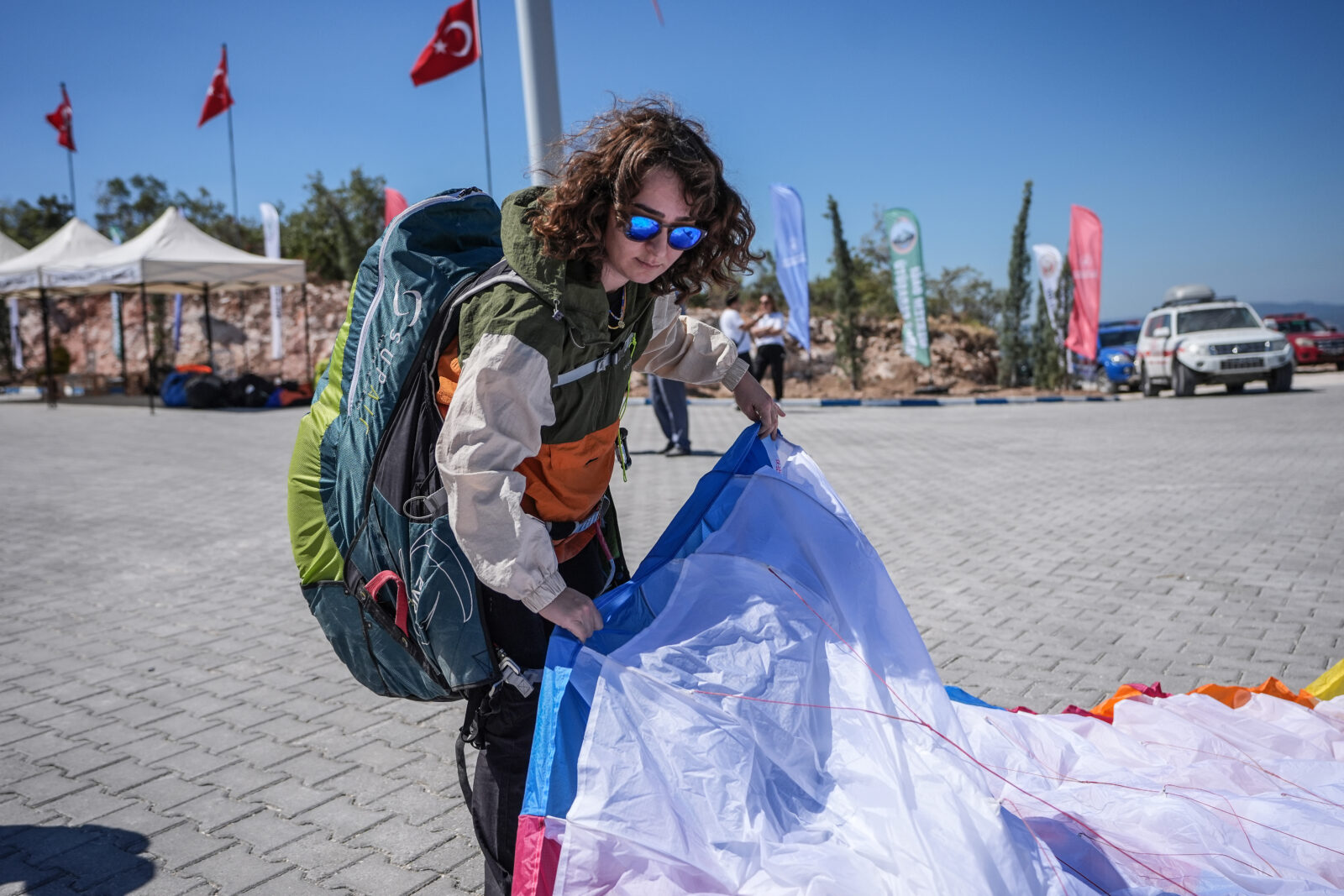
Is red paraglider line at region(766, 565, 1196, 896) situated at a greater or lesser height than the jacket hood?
lesser

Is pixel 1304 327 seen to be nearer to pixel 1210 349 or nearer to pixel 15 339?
pixel 1210 349

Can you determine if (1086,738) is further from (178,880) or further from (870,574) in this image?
(178,880)

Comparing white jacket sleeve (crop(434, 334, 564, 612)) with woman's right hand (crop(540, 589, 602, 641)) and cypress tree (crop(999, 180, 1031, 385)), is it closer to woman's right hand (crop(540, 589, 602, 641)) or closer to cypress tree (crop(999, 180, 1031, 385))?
woman's right hand (crop(540, 589, 602, 641))

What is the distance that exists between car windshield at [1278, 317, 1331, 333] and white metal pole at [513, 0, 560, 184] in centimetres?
2650

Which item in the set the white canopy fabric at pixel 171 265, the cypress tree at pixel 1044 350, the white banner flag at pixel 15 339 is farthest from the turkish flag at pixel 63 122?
the cypress tree at pixel 1044 350

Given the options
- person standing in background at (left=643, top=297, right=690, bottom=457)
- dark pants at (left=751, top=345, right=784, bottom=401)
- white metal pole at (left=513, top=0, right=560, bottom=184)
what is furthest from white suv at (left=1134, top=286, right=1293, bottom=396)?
white metal pole at (left=513, top=0, right=560, bottom=184)

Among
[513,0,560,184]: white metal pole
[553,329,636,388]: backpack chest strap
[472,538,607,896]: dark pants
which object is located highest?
[513,0,560,184]: white metal pole

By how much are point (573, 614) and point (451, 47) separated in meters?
14.0

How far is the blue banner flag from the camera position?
18500 mm

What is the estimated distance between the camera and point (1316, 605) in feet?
15.3

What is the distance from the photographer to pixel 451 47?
14.0m

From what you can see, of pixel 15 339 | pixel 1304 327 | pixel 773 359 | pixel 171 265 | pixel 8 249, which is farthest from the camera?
pixel 15 339

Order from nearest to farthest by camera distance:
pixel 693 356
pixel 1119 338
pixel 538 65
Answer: pixel 693 356 < pixel 538 65 < pixel 1119 338

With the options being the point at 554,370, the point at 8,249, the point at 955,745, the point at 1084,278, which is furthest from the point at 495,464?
the point at 8,249
